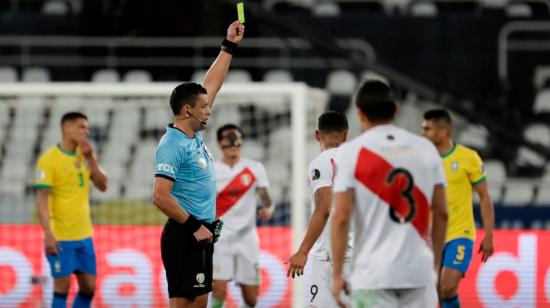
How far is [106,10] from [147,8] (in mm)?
670

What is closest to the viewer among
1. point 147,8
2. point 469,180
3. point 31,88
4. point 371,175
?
point 371,175

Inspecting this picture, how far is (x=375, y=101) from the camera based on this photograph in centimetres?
565

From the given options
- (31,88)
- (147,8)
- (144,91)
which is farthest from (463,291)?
(147,8)

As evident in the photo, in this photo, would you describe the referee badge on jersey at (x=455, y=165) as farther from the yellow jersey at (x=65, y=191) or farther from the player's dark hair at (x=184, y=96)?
the yellow jersey at (x=65, y=191)

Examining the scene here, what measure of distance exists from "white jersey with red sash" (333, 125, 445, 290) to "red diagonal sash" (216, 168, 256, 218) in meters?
5.52

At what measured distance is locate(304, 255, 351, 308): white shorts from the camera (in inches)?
299

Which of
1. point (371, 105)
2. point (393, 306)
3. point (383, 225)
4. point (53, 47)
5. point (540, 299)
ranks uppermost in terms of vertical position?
point (53, 47)

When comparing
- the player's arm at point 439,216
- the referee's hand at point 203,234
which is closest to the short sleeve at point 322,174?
the referee's hand at point 203,234

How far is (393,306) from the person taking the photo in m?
5.58

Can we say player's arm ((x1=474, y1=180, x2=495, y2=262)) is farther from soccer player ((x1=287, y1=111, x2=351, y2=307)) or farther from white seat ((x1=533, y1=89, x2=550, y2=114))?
white seat ((x1=533, y1=89, x2=550, y2=114))

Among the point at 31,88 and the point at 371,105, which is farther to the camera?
Result: the point at 31,88

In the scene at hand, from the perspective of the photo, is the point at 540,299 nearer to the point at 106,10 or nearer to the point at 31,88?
the point at 31,88

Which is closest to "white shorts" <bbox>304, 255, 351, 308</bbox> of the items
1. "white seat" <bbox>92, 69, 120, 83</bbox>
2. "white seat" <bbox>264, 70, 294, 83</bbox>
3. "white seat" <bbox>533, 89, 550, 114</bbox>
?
"white seat" <bbox>264, 70, 294, 83</bbox>

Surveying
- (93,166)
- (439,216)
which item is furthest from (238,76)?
(439,216)
